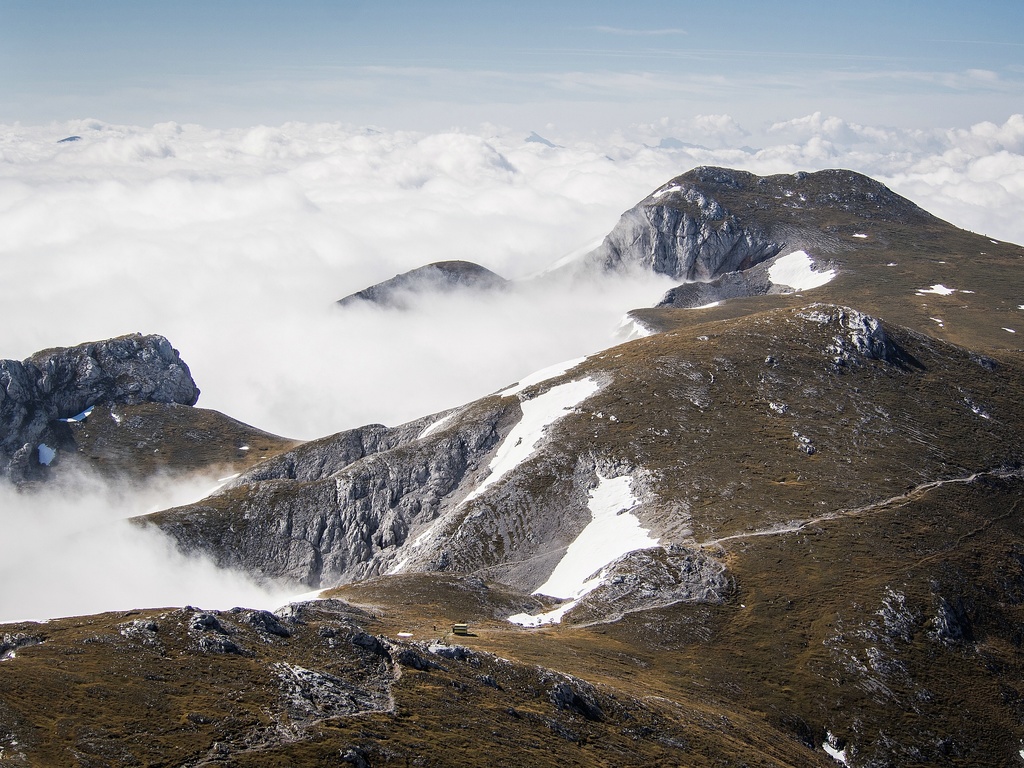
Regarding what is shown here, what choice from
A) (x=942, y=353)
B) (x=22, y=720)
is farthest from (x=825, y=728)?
(x=942, y=353)

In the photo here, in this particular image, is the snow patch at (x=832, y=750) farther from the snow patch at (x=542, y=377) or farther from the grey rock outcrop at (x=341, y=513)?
the snow patch at (x=542, y=377)

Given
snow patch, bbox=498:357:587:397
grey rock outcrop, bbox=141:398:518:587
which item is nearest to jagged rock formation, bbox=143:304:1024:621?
grey rock outcrop, bbox=141:398:518:587

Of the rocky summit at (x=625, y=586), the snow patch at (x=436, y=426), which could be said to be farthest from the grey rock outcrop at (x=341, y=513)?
the snow patch at (x=436, y=426)

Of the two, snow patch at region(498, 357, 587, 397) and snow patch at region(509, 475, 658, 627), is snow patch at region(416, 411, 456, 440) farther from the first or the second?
snow patch at region(509, 475, 658, 627)

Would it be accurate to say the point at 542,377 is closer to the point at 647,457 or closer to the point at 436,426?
the point at 436,426

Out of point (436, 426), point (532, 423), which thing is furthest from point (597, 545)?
point (436, 426)

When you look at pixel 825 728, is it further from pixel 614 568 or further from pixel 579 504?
pixel 579 504

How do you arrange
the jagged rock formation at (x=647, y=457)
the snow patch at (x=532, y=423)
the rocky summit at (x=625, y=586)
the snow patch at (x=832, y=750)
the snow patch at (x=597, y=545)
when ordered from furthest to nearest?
1. the snow patch at (x=532, y=423)
2. the jagged rock formation at (x=647, y=457)
3. the snow patch at (x=597, y=545)
4. the snow patch at (x=832, y=750)
5. the rocky summit at (x=625, y=586)
